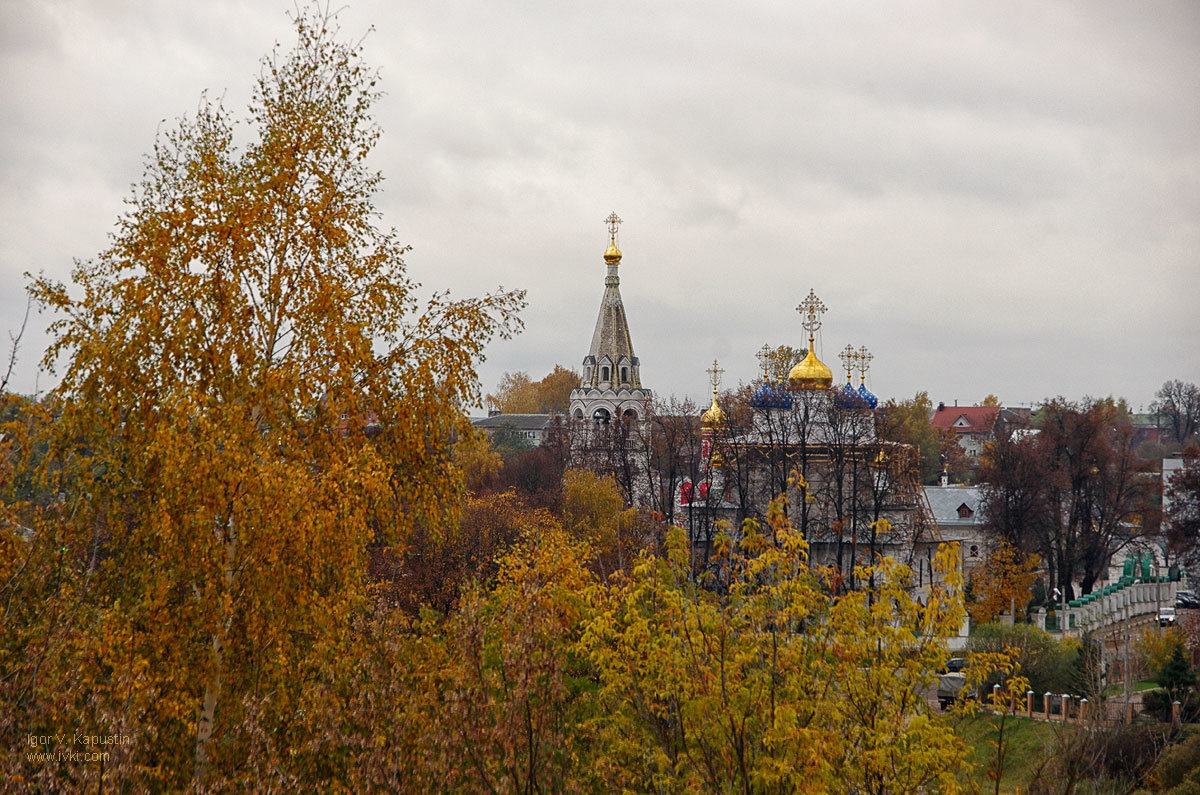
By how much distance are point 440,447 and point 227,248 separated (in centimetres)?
244

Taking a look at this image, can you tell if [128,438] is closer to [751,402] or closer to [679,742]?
[679,742]

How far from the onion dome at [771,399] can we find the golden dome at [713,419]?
4.34ft

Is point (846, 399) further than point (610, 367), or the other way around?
point (610, 367)

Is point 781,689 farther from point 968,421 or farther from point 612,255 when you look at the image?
point 968,421

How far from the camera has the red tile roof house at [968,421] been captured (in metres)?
106

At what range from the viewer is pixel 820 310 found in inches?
1629

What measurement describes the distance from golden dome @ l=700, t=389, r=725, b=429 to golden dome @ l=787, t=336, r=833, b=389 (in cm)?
322

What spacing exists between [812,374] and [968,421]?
8106cm

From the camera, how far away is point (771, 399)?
125ft

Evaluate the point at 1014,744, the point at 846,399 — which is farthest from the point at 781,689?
the point at 846,399

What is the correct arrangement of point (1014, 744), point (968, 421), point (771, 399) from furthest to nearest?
point (968, 421)
point (771, 399)
point (1014, 744)

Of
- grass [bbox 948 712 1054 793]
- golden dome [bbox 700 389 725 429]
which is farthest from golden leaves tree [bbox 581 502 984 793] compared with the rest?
golden dome [bbox 700 389 725 429]

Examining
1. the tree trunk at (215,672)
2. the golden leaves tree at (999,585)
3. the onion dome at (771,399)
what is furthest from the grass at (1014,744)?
the tree trunk at (215,672)

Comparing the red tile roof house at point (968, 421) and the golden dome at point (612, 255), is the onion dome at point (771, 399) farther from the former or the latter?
the red tile roof house at point (968, 421)
